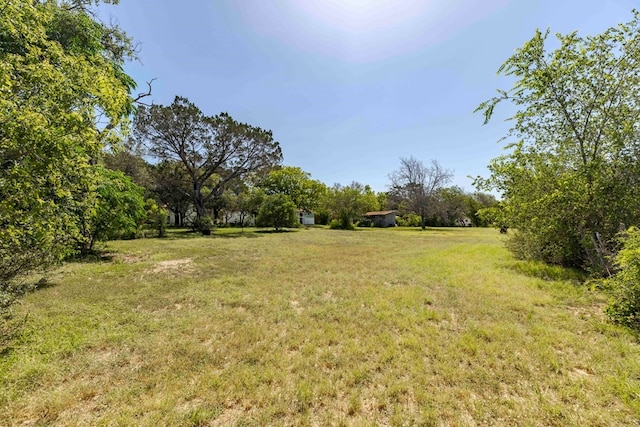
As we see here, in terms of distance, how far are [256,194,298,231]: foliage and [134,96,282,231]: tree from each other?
3.11 metres

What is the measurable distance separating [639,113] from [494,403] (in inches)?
289

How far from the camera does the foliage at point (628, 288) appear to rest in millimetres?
3340

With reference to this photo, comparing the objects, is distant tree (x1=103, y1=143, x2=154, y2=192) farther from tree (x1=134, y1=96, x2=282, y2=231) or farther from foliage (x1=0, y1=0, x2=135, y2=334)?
foliage (x1=0, y1=0, x2=135, y2=334)

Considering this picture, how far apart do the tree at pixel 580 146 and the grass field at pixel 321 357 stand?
148cm

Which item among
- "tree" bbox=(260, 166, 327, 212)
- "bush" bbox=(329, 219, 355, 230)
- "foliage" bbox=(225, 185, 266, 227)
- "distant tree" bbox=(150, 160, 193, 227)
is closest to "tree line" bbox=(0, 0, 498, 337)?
"distant tree" bbox=(150, 160, 193, 227)

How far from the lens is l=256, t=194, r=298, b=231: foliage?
23.5 metres

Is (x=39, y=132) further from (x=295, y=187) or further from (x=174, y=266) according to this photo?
(x=295, y=187)

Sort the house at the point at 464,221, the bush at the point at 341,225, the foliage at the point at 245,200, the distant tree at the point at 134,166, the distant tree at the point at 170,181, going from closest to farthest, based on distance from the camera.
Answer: the distant tree at the point at 134,166 < the distant tree at the point at 170,181 < the foliage at the point at 245,200 < the bush at the point at 341,225 < the house at the point at 464,221

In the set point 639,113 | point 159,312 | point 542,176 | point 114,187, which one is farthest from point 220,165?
point 639,113

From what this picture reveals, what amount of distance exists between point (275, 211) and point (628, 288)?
851 inches

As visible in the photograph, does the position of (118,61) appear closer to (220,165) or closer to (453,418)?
(220,165)

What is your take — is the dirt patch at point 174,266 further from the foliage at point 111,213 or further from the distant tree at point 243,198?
the distant tree at point 243,198

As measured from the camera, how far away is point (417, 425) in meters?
1.99

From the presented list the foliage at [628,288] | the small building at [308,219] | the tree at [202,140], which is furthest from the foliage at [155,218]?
the small building at [308,219]
